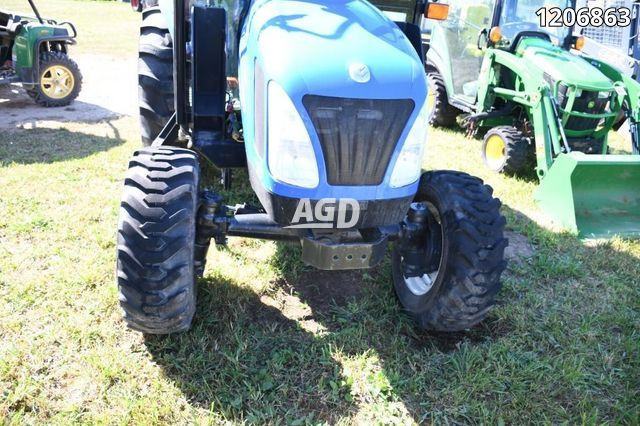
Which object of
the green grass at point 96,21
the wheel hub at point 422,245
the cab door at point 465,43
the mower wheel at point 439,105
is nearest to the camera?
the wheel hub at point 422,245

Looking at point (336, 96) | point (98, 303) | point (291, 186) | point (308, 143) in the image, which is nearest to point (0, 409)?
point (98, 303)

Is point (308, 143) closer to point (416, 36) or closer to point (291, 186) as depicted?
point (291, 186)

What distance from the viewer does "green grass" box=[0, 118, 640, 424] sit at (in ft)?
7.84

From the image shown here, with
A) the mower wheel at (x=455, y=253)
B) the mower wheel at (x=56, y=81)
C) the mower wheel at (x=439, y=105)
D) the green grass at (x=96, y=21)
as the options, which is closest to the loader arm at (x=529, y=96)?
the mower wheel at (x=439, y=105)

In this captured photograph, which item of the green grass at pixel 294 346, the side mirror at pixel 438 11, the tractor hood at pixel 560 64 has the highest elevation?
the side mirror at pixel 438 11

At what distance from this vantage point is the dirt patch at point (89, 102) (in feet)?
21.8

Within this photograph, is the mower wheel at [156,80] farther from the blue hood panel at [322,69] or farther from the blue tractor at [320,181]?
the blue hood panel at [322,69]

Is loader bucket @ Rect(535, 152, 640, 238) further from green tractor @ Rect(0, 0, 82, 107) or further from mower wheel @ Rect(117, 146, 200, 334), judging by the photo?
green tractor @ Rect(0, 0, 82, 107)

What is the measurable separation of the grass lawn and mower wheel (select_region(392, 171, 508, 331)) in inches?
7.8

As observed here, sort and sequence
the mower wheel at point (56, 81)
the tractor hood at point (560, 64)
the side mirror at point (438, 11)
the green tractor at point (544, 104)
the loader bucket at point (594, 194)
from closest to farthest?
1. the side mirror at point (438, 11)
2. the loader bucket at point (594, 194)
3. the green tractor at point (544, 104)
4. the tractor hood at point (560, 64)
5. the mower wheel at point (56, 81)

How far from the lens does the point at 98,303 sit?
295cm

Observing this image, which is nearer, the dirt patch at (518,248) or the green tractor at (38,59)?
the dirt patch at (518,248)

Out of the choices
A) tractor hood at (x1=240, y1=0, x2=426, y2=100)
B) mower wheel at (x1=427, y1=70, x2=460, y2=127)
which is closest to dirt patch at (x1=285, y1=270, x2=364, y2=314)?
tractor hood at (x1=240, y1=0, x2=426, y2=100)

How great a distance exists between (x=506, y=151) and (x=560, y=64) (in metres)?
1.07
